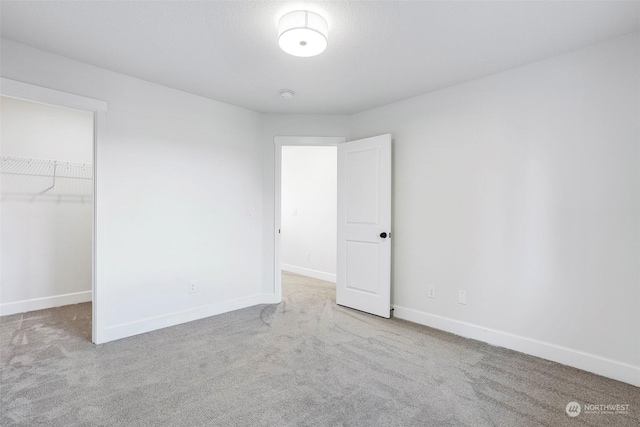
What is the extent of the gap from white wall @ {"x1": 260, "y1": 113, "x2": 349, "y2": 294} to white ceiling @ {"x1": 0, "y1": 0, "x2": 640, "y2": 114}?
893mm

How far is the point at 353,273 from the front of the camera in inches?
153

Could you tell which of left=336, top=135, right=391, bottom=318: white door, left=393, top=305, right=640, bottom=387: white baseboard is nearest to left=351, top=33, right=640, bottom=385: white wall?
left=393, top=305, right=640, bottom=387: white baseboard

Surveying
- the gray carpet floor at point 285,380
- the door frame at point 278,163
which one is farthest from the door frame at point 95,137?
the door frame at point 278,163

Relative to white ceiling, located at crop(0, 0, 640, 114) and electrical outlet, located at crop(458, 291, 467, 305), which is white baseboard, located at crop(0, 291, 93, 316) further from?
electrical outlet, located at crop(458, 291, 467, 305)

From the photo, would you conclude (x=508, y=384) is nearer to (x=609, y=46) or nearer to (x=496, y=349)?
(x=496, y=349)

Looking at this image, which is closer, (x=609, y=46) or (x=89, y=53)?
(x=609, y=46)

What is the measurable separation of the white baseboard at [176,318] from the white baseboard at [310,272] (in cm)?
152

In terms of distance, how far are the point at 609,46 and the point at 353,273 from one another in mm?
2994

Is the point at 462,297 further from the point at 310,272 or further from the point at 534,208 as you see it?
the point at 310,272

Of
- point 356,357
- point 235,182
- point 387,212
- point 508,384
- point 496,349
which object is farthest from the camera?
point 235,182

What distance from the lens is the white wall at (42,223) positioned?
362 cm

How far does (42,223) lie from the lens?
152 inches

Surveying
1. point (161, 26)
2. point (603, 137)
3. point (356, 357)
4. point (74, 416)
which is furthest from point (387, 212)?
point (74, 416)

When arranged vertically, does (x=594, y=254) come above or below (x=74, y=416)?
above
